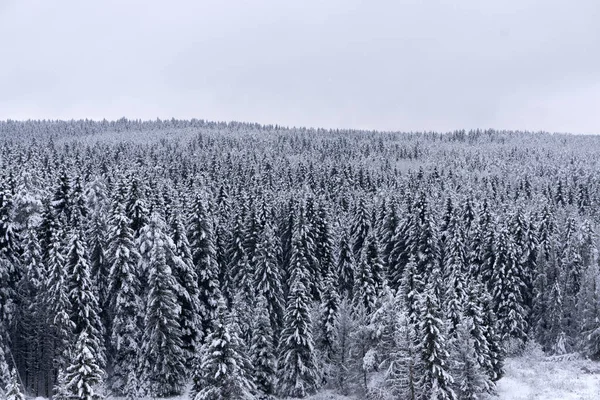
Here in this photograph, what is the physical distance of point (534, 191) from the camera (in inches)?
5231

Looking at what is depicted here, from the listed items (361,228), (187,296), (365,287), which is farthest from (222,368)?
(361,228)

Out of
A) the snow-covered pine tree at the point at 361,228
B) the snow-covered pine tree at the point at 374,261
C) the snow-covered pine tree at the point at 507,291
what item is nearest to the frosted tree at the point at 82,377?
the snow-covered pine tree at the point at 374,261

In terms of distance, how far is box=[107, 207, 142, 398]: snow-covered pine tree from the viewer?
39.3 meters

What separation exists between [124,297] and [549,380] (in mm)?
39066

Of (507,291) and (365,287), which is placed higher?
(365,287)

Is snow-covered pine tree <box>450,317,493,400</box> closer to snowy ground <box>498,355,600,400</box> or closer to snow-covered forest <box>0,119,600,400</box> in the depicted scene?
snow-covered forest <box>0,119,600,400</box>

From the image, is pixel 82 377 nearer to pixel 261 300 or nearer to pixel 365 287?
pixel 261 300

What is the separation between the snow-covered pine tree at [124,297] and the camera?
39.3 m

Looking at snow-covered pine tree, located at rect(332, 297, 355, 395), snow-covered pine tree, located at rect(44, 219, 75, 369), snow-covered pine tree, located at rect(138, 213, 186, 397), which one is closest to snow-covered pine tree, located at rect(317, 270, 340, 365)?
snow-covered pine tree, located at rect(332, 297, 355, 395)

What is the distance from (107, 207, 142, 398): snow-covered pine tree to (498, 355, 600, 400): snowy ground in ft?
103

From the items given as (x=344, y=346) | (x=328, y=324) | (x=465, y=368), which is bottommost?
(x=344, y=346)

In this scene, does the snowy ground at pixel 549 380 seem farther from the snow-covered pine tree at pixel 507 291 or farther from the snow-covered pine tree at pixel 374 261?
the snow-covered pine tree at pixel 374 261

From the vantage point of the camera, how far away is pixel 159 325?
39.3m

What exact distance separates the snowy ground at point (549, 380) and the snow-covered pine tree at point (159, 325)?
28182 millimetres
